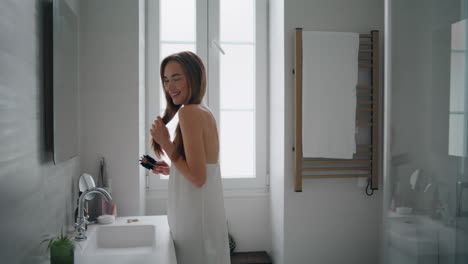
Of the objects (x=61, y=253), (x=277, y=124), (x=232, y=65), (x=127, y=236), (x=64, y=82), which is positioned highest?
(x=232, y=65)

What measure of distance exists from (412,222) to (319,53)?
4.77 ft

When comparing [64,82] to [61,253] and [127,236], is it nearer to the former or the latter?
[61,253]

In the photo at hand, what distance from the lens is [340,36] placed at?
2438 millimetres

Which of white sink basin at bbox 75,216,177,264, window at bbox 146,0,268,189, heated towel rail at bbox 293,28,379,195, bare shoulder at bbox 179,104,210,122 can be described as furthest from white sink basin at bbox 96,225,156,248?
heated towel rail at bbox 293,28,379,195

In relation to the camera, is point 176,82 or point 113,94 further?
point 113,94

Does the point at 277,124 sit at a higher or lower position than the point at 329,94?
lower

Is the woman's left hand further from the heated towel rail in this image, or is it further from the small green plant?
the heated towel rail

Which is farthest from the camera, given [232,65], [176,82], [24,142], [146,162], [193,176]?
[232,65]

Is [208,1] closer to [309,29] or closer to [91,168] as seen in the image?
[309,29]

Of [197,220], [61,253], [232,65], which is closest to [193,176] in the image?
[197,220]

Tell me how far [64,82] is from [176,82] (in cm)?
43

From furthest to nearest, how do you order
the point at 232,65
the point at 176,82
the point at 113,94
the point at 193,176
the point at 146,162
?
the point at 232,65, the point at 113,94, the point at 146,162, the point at 176,82, the point at 193,176

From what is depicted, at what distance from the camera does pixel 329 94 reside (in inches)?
95.9

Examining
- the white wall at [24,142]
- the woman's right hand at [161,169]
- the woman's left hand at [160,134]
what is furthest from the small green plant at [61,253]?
the woman's right hand at [161,169]
